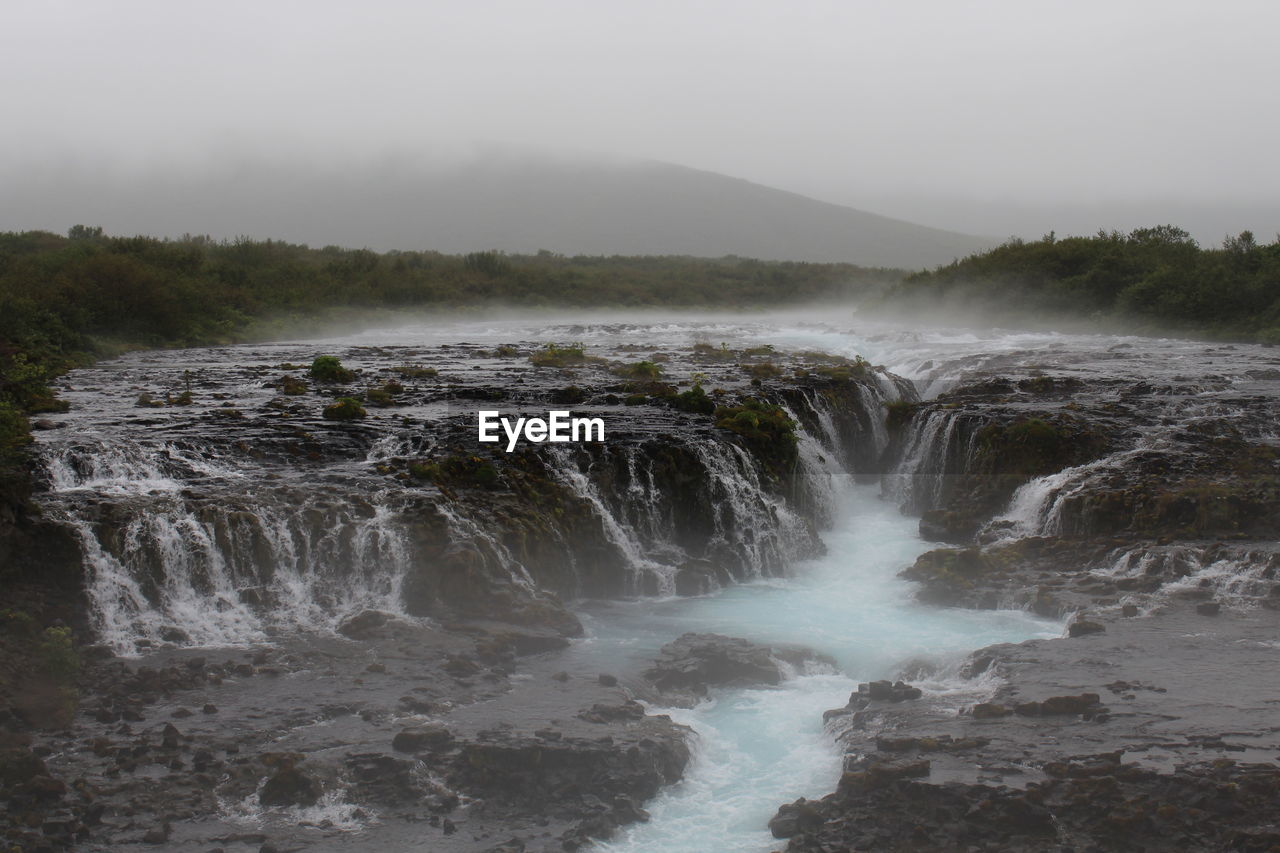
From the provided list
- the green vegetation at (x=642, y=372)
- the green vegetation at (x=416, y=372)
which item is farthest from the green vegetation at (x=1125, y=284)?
the green vegetation at (x=416, y=372)

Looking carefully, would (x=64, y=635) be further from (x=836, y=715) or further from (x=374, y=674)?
(x=836, y=715)

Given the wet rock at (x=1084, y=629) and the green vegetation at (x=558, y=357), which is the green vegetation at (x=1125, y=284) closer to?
the green vegetation at (x=558, y=357)

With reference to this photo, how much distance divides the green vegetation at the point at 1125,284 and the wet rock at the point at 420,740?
42135 millimetres

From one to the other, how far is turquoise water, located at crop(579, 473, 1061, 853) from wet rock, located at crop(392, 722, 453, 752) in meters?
2.42

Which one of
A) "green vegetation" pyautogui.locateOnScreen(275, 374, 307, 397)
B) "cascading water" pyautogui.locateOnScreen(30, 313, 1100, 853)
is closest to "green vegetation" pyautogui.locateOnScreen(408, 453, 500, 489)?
"cascading water" pyautogui.locateOnScreen(30, 313, 1100, 853)

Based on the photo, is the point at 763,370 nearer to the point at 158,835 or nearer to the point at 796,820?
the point at 796,820

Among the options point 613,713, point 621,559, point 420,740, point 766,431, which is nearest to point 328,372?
point 766,431

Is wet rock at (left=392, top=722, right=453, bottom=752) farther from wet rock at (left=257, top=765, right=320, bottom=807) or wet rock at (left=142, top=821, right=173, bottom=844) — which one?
wet rock at (left=142, top=821, right=173, bottom=844)

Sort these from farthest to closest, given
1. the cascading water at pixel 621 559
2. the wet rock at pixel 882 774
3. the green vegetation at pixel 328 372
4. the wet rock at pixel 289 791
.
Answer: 1. the green vegetation at pixel 328 372
2. the cascading water at pixel 621 559
3. the wet rock at pixel 882 774
4. the wet rock at pixel 289 791

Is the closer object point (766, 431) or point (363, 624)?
point (363, 624)

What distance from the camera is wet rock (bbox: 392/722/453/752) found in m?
12.2

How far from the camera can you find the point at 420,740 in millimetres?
12242

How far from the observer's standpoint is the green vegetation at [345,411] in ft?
78.5

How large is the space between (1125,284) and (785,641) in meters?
46.3
